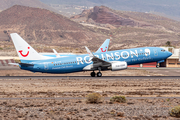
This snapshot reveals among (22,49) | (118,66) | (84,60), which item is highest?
(22,49)

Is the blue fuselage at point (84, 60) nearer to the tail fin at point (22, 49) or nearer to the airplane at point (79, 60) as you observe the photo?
the airplane at point (79, 60)

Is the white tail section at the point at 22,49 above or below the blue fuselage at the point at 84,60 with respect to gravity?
above

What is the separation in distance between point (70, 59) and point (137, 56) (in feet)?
38.7

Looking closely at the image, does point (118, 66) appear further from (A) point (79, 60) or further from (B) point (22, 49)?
(B) point (22, 49)

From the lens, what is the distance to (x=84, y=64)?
47281 mm

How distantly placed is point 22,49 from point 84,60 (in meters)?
10.6

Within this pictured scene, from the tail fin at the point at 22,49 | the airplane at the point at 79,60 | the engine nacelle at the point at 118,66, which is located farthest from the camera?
the engine nacelle at the point at 118,66

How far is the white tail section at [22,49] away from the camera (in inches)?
1722

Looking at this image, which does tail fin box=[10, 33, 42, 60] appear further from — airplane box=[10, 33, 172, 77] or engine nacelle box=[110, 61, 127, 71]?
engine nacelle box=[110, 61, 127, 71]

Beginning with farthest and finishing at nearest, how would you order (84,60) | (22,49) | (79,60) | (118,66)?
(84,60) → (79,60) → (118,66) → (22,49)

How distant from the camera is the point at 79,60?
47125 mm

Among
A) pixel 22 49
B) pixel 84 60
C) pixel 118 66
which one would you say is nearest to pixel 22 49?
pixel 22 49

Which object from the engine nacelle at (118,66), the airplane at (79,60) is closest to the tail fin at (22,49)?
the airplane at (79,60)

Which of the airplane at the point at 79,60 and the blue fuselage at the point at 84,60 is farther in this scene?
the blue fuselage at the point at 84,60
